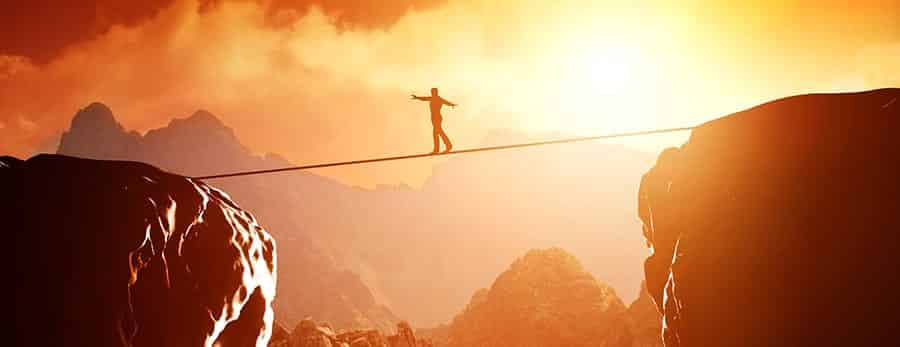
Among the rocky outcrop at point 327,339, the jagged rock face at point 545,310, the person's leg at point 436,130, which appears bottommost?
the jagged rock face at point 545,310

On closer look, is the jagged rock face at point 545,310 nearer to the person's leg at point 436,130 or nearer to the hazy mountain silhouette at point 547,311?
the hazy mountain silhouette at point 547,311

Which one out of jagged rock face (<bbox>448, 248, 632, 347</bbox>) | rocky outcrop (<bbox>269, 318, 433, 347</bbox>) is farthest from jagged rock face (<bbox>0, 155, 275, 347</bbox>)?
jagged rock face (<bbox>448, 248, 632, 347</bbox>)

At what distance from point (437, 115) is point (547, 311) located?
97914mm

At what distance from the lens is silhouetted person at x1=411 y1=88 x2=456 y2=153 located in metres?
14.8

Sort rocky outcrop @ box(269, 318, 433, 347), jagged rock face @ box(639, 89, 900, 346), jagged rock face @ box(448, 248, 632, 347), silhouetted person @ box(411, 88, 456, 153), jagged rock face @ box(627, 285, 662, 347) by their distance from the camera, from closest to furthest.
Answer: jagged rock face @ box(639, 89, 900, 346) → silhouetted person @ box(411, 88, 456, 153) → rocky outcrop @ box(269, 318, 433, 347) → jagged rock face @ box(627, 285, 662, 347) → jagged rock face @ box(448, 248, 632, 347)

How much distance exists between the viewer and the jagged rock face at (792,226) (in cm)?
894

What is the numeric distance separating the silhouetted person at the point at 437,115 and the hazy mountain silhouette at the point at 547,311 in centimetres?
8608

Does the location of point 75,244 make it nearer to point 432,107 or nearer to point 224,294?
point 224,294

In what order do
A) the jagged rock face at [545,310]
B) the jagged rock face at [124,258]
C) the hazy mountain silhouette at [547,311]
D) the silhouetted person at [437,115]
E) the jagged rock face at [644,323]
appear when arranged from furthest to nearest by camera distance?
the jagged rock face at [545,310] < the hazy mountain silhouette at [547,311] < the jagged rock face at [644,323] < the silhouetted person at [437,115] < the jagged rock face at [124,258]

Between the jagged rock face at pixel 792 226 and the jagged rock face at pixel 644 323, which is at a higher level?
the jagged rock face at pixel 792 226

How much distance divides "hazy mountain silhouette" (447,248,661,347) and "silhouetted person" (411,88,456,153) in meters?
86.1

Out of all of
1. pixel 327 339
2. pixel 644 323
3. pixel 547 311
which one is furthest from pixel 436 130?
pixel 547 311

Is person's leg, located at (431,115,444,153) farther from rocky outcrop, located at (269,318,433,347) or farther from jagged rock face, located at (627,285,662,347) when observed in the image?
jagged rock face, located at (627,285,662,347)

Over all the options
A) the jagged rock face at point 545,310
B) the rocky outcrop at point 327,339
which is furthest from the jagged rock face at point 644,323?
the rocky outcrop at point 327,339
